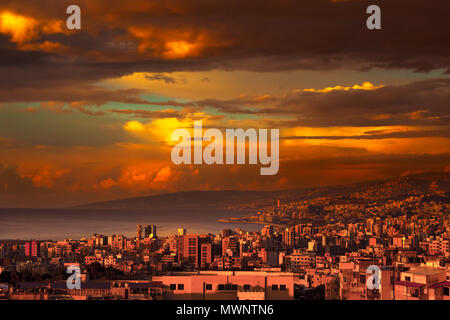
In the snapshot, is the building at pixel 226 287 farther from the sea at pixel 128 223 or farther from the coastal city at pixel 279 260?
the sea at pixel 128 223

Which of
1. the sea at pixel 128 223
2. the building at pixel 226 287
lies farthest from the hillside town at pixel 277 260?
the sea at pixel 128 223

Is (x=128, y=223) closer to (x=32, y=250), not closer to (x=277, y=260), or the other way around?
(x=32, y=250)

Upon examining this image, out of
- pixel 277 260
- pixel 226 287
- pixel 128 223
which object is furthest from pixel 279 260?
pixel 128 223

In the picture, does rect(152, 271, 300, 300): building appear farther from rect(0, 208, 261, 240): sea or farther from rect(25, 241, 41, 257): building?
rect(0, 208, 261, 240): sea

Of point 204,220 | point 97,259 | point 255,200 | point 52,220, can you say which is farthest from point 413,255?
point 52,220

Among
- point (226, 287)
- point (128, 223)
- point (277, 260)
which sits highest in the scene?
point (128, 223)

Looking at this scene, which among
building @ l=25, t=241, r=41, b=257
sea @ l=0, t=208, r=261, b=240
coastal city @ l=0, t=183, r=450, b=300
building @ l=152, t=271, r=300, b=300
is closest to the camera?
building @ l=152, t=271, r=300, b=300

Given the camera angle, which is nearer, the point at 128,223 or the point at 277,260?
the point at 277,260

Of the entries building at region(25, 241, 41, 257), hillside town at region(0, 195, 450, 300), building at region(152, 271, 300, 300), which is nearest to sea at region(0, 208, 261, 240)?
hillside town at region(0, 195, 450, 300)
